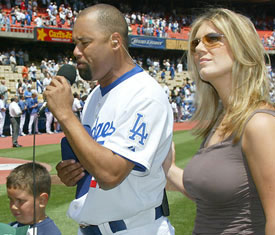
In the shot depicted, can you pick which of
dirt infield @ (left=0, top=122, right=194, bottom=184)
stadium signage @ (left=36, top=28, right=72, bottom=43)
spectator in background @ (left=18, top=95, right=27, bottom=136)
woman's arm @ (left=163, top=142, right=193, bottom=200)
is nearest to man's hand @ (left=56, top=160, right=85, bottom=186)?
woman's arm @ (left=163, top=142, right=193, bottom=200)

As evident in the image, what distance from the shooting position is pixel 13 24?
2762 cm

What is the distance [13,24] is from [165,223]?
1078 inches

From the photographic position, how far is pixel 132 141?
2061 millimetres

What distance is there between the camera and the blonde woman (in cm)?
183

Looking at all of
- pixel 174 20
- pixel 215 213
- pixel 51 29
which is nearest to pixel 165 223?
pixel 215 213

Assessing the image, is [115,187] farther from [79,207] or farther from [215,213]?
[215,213]

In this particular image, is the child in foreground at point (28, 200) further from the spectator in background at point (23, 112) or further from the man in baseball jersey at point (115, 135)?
the spectator in background at point (23, 112)

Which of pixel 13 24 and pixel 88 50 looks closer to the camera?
pixel 88 50

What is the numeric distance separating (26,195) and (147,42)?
3207 cm

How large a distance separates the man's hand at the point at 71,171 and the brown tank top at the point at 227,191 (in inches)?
23.3

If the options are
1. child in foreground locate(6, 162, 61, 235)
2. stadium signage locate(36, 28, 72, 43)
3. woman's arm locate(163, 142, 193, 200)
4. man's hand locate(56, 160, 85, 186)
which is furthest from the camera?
stadium signage locate(36, 28, 72, 43)

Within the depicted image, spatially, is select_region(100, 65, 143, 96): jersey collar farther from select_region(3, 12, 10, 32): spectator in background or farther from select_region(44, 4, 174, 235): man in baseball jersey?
select_region(3, 12, 10, 32): spectator in background

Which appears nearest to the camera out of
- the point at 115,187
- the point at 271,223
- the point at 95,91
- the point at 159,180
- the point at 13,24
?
the point at 271,223

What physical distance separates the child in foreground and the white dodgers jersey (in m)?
0.53
